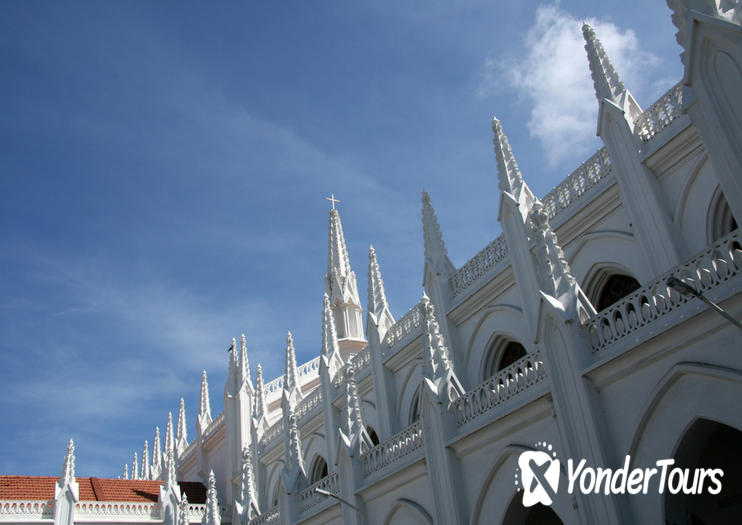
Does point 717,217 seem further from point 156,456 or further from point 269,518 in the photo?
point 156,456

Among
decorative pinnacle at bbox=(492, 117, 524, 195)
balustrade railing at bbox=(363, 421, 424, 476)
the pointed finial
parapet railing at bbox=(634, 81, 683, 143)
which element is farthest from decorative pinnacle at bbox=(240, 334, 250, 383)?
parapet railing at bbox=(634, 81, 683, 143)

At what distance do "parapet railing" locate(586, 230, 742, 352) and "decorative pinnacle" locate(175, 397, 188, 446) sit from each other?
34.4 metres

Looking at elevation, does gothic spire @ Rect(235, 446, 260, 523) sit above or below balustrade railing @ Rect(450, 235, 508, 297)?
below

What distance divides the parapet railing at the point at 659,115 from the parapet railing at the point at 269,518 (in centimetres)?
1652

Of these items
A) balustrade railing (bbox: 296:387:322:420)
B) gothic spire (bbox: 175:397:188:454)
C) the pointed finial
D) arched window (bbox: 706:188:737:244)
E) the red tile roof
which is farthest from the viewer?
gothic spire (bbox: 175:397:188:454)

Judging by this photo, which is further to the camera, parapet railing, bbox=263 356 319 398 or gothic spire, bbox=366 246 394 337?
parapet railing, bbox=263 356 319 398

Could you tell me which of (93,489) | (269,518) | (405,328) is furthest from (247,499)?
(405,328)

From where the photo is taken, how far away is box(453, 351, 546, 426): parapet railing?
13695 mm

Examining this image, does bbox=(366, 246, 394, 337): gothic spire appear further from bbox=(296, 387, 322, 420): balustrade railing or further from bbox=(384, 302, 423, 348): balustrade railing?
bbox=(296, 387, 322, 420): balustrade railing

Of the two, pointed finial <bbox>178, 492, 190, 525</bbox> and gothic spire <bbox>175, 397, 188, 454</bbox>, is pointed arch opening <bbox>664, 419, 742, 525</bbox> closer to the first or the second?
pointed finial <bbox>178, 492, 190, 525</bbox>

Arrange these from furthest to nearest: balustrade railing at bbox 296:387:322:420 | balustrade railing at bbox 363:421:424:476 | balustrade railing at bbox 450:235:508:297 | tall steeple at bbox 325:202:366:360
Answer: tall steeple at bbox 325:202:366:360
balustrade railing at bbox 296:387:322:420
balustrade railing at bbox 450:235:508:297
balustrade railing at bbox 363:421:424:476

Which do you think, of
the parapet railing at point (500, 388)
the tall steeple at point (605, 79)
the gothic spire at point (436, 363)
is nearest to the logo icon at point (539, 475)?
the parapet railing at point (500, 388)

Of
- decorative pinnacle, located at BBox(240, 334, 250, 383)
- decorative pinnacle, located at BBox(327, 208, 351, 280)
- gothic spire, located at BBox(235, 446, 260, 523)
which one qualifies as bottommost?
gothic spire, located at BBox(235, 446, 260, 523)

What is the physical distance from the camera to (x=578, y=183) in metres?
16.5
